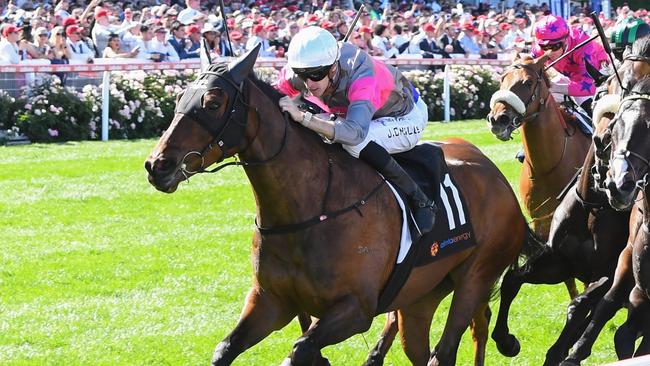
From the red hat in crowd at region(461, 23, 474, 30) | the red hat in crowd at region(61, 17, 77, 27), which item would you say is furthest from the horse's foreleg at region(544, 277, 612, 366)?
the red hat in crowd at region(461, 23, 474, 30)

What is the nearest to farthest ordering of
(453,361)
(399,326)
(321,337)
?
(321,337), (453,361), (399,326)

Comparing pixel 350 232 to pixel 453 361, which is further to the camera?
pixel 453 361

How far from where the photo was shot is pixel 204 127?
510 cm

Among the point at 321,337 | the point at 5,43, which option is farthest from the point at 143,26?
the point at 321,337

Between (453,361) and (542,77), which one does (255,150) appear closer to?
(453,361)

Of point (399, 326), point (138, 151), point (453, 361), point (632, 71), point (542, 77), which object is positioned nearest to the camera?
point (632, 71)

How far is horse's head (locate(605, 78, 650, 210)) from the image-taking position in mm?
5031

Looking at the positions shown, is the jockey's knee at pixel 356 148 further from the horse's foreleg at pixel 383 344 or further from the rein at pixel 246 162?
the horse's foreleg at pixel 383 344

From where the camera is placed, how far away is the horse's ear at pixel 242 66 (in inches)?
205

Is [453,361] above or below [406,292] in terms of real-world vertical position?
below

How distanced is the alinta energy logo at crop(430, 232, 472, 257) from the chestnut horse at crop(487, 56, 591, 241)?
201 cm

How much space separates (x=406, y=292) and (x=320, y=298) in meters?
0.68

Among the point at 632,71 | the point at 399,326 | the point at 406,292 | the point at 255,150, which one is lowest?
the point at 399,326

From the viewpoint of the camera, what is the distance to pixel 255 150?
17.5ft
